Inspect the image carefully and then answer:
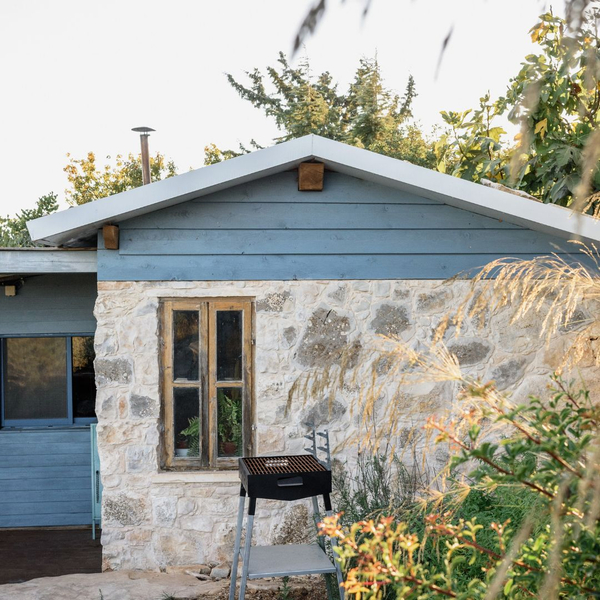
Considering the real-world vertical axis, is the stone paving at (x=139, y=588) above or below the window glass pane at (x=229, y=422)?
below

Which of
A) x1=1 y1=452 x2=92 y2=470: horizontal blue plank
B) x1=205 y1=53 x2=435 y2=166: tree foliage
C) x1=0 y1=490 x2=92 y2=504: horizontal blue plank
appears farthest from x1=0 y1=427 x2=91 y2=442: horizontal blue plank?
x1=205 y1=53 x2=435 y2=166: tree foliage

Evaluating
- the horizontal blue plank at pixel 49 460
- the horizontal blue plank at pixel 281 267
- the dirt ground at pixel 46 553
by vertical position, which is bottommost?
the dirt ground at pixel 46 553

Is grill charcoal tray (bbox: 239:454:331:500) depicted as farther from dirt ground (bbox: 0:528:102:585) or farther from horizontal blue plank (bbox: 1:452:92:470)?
horizontal blue plank (bbox: 1:452:92:470)

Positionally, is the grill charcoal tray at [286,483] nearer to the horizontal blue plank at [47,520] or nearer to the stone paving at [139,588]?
the stone paving at [139,588]

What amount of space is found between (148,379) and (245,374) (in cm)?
73

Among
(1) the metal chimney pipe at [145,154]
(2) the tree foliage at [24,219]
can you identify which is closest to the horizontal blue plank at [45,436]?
(1) the metal chimney pipe at [145,154]

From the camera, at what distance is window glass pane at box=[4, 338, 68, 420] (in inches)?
282

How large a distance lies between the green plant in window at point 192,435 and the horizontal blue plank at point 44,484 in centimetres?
211

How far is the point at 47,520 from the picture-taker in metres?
7.00

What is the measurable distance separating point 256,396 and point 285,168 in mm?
1746

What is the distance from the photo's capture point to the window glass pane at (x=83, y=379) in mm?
7223

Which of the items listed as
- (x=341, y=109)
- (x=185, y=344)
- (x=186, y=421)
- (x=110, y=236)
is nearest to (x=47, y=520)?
(x=186, y=421)

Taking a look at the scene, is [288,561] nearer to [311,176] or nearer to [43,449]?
[311,176]

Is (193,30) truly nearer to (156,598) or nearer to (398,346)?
(398,346)
